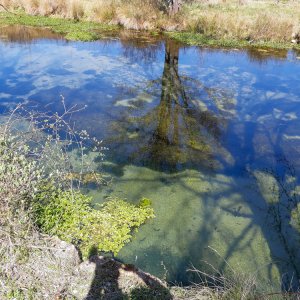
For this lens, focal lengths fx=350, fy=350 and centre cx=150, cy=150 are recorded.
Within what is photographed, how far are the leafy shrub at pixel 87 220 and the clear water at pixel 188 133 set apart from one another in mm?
180

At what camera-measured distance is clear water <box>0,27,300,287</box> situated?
4262 mm

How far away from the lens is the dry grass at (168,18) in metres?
12.6

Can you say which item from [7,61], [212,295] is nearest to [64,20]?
[7,61]

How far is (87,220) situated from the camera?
14.5 ft

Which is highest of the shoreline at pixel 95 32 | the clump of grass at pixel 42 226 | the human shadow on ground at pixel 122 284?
the shoreline at pixel 95 32

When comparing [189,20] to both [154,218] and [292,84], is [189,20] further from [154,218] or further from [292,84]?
[154,218]

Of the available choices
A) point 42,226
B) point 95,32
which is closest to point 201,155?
point 42,226

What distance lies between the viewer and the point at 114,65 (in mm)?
9969

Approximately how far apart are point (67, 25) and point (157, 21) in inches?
135

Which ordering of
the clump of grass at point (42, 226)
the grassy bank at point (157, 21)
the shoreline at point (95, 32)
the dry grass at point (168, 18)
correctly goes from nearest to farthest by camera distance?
the clump of grass at point (42, 226)
the shoreline at point (95, 32)
the grassy bank at point (157, 21)
the dry grass at point (168, 18)

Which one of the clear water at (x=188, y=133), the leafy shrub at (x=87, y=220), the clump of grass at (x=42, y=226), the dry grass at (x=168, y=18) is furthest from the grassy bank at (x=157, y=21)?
the clump of grass at (x=42, y=226)

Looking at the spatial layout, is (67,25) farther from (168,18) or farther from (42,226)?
(42,226)

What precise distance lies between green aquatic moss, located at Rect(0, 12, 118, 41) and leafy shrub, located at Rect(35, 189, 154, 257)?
876 centimetres

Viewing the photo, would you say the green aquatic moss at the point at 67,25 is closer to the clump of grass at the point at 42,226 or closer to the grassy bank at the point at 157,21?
the grassy bank at the point at 157,21
